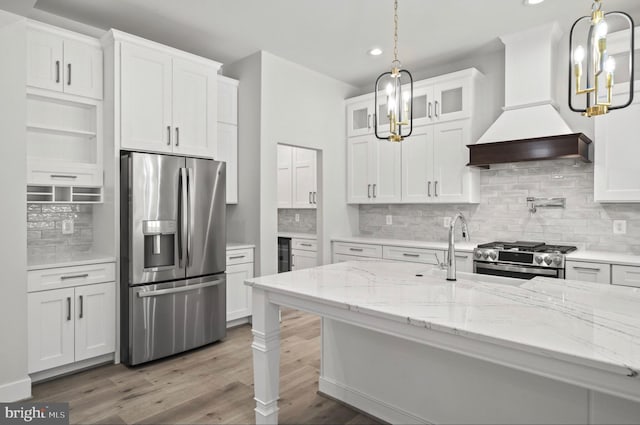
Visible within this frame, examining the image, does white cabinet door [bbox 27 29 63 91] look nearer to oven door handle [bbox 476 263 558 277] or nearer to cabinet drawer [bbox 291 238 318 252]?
cabinet drawer [bbox 291 238 318 252]

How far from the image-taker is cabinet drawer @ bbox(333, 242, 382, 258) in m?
4.57

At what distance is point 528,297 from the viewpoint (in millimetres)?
1741

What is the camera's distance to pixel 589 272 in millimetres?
3104

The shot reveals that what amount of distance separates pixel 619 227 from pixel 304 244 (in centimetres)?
367

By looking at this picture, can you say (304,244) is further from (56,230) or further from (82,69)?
(82,69)

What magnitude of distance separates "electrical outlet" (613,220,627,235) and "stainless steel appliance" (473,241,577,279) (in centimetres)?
40

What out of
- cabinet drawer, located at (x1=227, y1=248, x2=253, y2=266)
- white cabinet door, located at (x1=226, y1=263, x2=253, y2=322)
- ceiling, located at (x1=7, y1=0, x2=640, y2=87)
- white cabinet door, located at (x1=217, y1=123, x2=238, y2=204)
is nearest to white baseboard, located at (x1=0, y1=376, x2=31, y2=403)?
white cabinet door, located at (x1=226, y1=263, x2=253, y2=322)

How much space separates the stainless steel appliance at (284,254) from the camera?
6017 millimetres

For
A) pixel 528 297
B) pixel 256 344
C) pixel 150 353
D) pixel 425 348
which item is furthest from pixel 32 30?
pixel 528 297

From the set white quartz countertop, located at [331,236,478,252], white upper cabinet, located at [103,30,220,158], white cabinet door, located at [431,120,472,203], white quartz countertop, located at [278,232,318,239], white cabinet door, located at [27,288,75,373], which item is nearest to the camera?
white cabinet door, located at [27,288,75,373]

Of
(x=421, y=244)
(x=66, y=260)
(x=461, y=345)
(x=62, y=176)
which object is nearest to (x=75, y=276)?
(x=66, y=260)

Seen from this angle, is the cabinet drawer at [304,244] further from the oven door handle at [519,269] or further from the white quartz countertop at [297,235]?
the oven door handle at [519,269]

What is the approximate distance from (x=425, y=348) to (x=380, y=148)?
323 centimetres

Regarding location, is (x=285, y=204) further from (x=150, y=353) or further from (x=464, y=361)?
(x=464, y=361)
